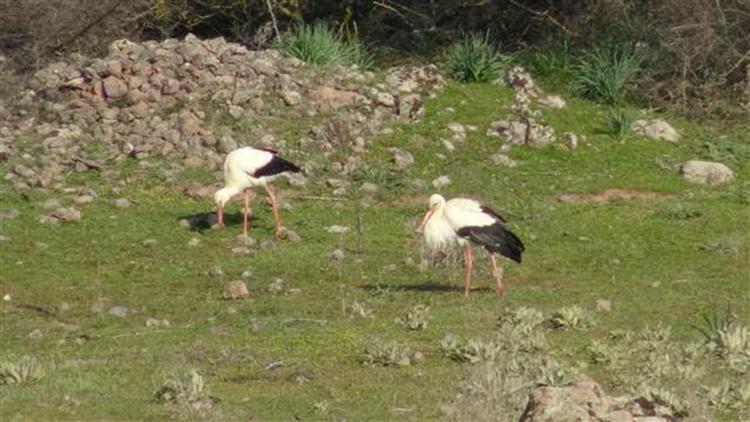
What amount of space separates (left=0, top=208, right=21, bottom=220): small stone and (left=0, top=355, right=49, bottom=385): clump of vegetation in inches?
267

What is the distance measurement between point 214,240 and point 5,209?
8.42 feet

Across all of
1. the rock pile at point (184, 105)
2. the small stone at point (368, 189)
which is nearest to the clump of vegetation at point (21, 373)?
the rock pile at point (184, 105)

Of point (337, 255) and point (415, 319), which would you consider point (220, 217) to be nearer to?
point (337, 255)

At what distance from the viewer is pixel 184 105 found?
21781mm

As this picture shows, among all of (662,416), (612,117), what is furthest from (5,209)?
(662,416)

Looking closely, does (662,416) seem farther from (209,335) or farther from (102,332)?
(102,332)

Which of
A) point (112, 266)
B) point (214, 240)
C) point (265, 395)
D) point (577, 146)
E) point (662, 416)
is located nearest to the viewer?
point (662, 416)

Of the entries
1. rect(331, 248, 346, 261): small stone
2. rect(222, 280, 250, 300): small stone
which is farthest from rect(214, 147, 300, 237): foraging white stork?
rect(222, 280, 250, 300): small stone

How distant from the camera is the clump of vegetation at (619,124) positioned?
22.2m

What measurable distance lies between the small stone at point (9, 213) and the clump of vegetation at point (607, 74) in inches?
339

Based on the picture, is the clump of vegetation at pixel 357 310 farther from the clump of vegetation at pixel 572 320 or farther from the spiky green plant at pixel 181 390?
the spiky green plant at pixel 181 390

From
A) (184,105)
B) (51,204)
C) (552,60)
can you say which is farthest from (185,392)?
(552,60)

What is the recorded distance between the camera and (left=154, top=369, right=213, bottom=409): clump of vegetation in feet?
36.6

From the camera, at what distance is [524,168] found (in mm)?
21094
